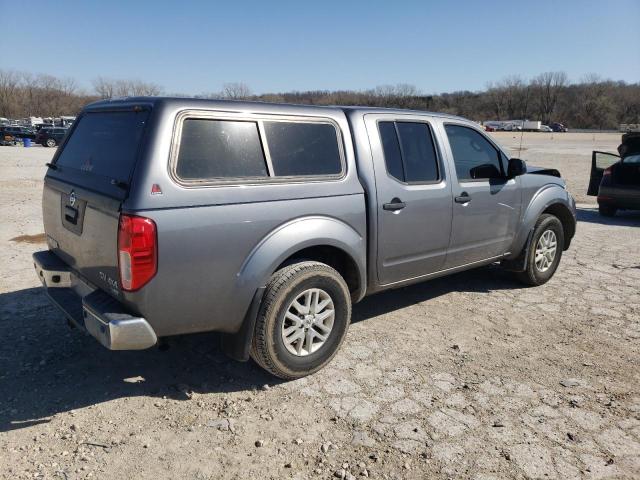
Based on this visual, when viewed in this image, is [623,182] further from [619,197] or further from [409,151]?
[409,151]

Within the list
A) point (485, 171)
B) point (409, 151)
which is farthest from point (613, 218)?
point (409, 151)

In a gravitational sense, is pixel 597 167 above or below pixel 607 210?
above

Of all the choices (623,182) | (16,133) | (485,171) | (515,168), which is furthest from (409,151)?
(16,133)

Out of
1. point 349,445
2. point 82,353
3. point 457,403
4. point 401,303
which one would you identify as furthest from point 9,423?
point 401,303

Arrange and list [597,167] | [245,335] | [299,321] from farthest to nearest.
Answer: [597,167] < [299,321] < [245,335]

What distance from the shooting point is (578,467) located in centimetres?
278

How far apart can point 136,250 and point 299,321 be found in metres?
1.29

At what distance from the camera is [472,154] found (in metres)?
4.99

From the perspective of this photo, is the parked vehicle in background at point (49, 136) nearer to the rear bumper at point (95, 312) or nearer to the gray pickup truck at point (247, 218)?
the gray pickup truck at point (247, 218)

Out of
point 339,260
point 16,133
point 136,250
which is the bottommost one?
point 339,260

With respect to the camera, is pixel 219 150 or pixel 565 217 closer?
pixel 219 150

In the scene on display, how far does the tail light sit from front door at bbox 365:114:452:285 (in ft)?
5.99

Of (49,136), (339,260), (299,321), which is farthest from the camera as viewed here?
(49,136)

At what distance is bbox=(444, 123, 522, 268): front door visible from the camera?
4.72 meters
